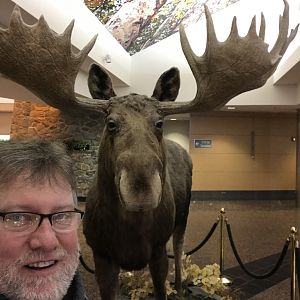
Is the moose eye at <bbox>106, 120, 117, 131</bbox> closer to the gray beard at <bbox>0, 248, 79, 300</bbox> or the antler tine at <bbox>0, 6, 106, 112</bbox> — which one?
the antler tine at <bbox>0, 6, 106, 112</bbox>

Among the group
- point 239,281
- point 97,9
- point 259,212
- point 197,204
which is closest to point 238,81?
point 239,281

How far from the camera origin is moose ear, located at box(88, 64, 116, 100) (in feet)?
7.73

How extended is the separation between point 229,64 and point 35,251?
1814mm

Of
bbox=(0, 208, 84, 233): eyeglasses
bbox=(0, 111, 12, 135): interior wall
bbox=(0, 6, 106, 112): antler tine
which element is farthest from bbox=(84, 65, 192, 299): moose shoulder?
bbox=(0, 111, 12, 135): interior wall

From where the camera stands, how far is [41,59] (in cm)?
228

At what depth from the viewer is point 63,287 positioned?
1.14 metres

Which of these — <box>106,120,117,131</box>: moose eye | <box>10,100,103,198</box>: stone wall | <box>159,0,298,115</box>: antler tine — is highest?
<box>10,100,103,198</box>: stone wall

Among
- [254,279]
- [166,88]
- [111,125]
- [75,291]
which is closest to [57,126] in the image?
[254,279]

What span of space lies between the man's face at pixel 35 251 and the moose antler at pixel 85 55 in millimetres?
1199

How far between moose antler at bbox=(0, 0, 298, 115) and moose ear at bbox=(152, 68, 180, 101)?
100 millimetres

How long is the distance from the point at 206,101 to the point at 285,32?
0.72 meters

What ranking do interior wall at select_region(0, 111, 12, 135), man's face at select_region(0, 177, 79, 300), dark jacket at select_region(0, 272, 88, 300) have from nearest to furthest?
man's face at select_region(0, 177, 79, 300) < dark jacket at select_region(0, 272, 88, 300) < interior wall at select_region(0, 111, 12, 135)

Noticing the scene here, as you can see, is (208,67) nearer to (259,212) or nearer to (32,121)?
(259,212)

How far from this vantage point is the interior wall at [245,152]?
11.2m
